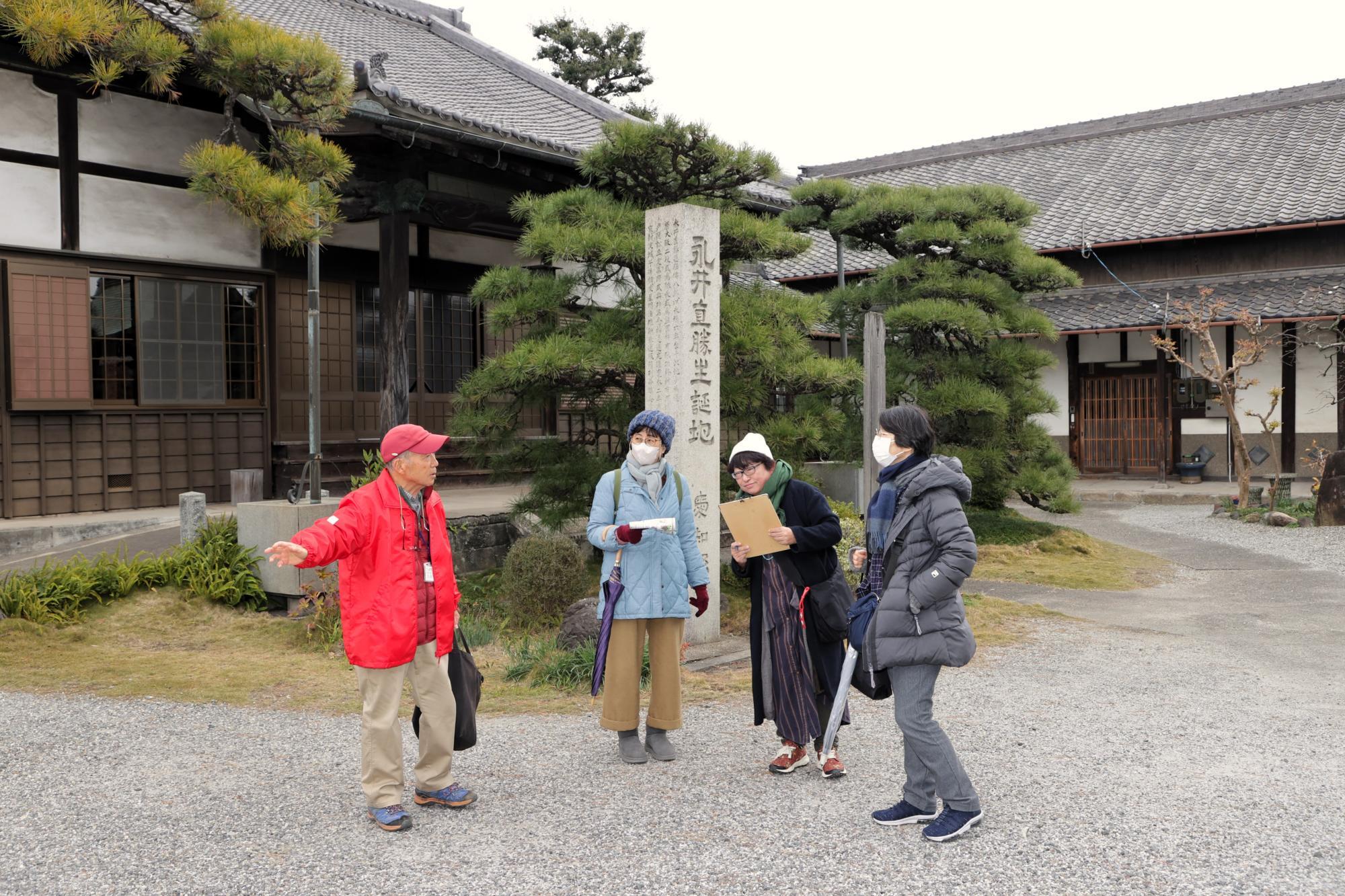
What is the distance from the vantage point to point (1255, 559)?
10977 millimetres

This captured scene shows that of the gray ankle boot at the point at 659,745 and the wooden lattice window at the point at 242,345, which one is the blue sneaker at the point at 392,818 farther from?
the wooden lattice window at the point at 242,345

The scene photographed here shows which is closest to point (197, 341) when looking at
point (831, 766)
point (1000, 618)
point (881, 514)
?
point (1000, 618)

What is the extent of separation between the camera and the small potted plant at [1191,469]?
18172mm

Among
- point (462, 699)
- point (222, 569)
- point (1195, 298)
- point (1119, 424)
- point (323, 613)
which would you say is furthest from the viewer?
point (1119, 424)

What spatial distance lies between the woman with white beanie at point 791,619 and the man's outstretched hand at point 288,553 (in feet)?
5.87

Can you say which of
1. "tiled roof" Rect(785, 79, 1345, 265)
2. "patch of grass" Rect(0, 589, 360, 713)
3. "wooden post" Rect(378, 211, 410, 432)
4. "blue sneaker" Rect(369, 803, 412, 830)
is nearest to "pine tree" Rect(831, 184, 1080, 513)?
"wooden post" Rect(378, 211, 410, 432)

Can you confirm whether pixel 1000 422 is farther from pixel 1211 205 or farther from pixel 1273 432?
pixel 1211 205

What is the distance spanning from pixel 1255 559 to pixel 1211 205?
10.7 metres

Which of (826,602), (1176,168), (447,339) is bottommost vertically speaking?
(826,602)

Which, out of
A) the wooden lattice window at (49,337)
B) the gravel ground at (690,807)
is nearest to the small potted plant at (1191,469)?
the gravel ground at (690,807)

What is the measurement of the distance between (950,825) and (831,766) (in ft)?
2.37

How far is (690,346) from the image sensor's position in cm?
698

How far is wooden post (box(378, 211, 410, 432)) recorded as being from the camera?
→ 9562mm

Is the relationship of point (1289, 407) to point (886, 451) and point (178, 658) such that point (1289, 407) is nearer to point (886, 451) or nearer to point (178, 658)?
point (886, 451)
